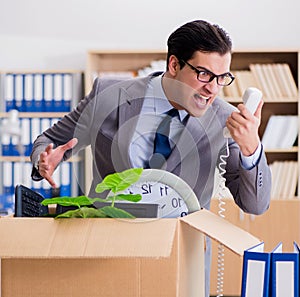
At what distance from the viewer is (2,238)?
1306 mm

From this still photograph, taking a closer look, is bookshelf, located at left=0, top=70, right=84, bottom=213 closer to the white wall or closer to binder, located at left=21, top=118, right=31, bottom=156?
binder, located at left=21, top=118, right=31, bottom=156

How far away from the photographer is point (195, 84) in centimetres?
180

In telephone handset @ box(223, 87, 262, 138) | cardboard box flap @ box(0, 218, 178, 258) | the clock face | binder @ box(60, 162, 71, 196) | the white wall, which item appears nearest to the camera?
cardboard box flap @ box(0, 218, 178, 258)

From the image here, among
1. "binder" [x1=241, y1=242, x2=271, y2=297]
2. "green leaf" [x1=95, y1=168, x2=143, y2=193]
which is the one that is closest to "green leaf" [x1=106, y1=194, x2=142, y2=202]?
"green leaf" [x1=95, y1=168, x2=143, y2=193]

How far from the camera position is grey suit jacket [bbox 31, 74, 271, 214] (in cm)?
174

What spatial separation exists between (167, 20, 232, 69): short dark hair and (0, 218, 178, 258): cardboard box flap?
2.05 feet

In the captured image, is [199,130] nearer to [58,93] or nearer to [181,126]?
[181,126]

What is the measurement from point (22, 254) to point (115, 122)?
2.28 ft

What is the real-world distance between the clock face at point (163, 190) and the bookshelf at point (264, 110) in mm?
3381

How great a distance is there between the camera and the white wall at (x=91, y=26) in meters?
5.38

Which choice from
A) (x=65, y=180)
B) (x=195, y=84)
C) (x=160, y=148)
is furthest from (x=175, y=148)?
(x=65, y=180)

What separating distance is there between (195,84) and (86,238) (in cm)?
64

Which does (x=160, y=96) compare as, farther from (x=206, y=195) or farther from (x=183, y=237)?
(x=183, y=237)

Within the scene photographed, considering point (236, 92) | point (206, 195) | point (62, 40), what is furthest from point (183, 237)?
point (62, 40)
